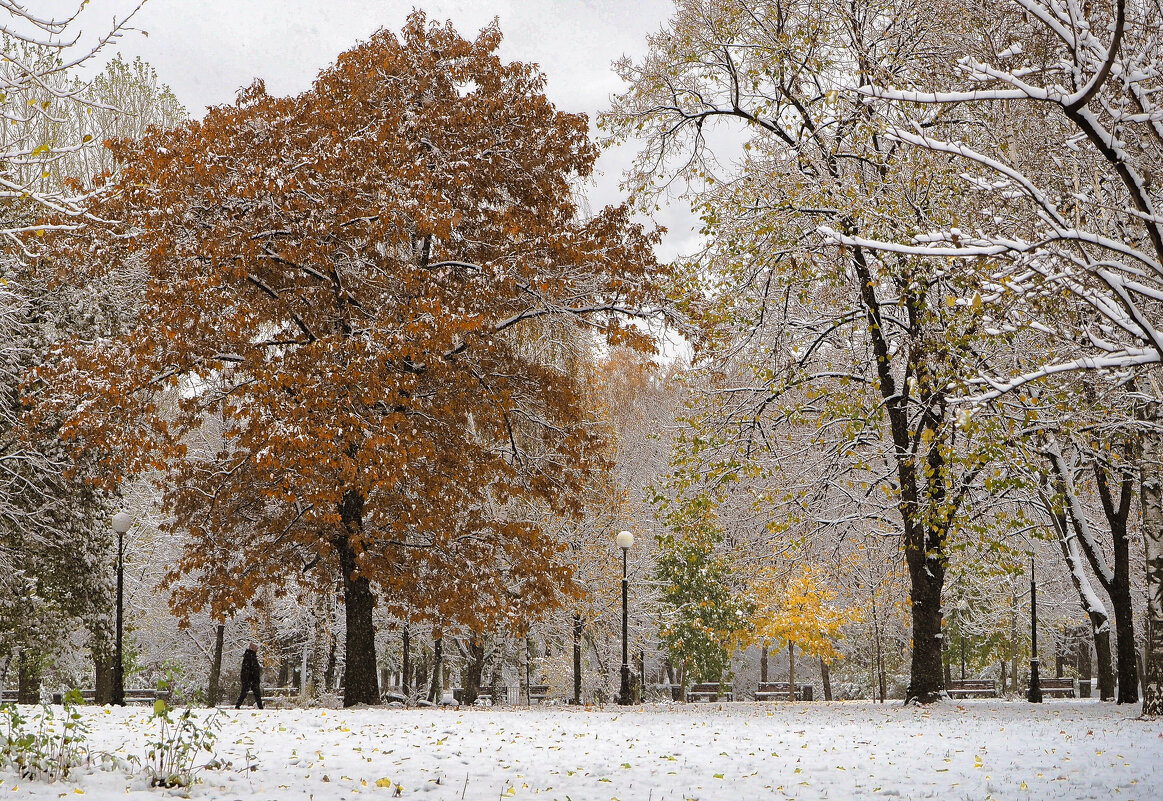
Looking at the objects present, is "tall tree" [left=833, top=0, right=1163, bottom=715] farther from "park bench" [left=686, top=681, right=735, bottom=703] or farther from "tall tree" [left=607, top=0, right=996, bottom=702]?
"park bench" [left=686, top=681, right=735, bottom=703]

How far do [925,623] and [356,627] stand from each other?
9.07 meters

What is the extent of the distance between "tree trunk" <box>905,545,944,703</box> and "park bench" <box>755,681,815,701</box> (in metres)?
13.9

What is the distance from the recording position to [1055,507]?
400 inches

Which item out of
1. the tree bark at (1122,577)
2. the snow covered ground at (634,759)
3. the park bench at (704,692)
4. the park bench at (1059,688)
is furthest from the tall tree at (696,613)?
the snow covered ground at (634,759)

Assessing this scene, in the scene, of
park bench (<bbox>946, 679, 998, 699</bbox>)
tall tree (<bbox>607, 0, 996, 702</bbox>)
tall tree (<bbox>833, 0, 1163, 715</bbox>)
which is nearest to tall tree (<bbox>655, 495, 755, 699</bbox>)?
park bench (<bbox>946, 679, 998, 699</bbox>)

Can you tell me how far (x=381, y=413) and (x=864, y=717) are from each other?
762cm

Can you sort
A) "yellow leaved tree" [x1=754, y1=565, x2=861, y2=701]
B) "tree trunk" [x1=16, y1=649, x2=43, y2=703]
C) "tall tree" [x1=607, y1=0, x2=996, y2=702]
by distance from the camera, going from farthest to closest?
"yellow leaved tree" [x1=754, y1=565, x2=861, y2=701], "tree trunk" [x1=16, y1=649, x2=43, y2=703], "tall tree" [x1=607, y1=0, x2=996, y2=702]

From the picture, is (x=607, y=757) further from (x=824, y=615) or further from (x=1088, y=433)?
(x=824, y=615)

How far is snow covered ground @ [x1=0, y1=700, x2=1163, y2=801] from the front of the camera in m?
6.22

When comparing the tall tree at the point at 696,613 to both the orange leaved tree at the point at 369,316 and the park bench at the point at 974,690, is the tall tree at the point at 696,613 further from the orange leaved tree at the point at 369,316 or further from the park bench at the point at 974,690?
the orange leaved tree at the point at 369,316

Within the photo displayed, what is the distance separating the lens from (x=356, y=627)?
14086mm

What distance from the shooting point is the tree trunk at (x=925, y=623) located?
14453 mm

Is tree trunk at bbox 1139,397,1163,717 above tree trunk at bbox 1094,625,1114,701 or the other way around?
above

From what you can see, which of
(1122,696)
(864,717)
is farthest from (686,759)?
(1122,696)
